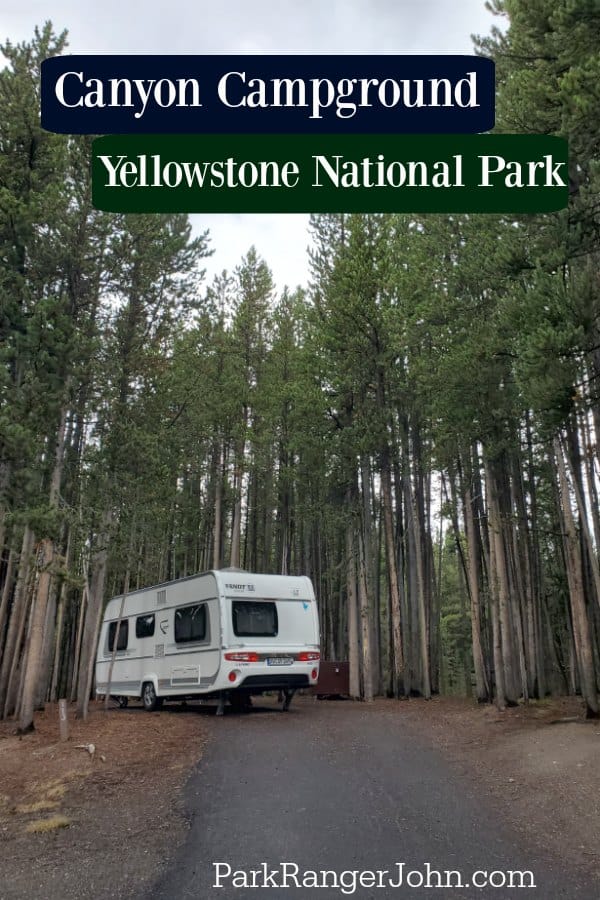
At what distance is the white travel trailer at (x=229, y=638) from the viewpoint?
12.4 metres

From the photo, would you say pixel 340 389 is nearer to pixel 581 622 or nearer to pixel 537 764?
pixel 581 622

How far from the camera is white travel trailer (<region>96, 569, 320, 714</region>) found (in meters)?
12.4

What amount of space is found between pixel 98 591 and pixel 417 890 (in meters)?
12.4

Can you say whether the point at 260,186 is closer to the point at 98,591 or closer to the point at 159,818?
the point at 159,818

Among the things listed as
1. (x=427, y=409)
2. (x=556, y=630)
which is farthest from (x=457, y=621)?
(x=427, y=409)

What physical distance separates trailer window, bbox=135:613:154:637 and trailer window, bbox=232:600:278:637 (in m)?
3.35

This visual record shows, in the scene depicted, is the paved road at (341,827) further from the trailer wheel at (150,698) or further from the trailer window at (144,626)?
the trailer window at (144,626)

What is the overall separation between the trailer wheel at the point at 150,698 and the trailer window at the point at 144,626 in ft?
3.80

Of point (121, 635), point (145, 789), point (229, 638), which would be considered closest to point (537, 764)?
point (145, 789)

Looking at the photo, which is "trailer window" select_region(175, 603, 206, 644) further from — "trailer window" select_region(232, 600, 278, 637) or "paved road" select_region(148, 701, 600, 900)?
"paved road" select_region(148, 701, 600, 900)

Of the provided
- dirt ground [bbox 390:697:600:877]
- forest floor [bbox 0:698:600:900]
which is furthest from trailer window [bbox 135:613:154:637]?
dirt ground [bbox 390:697:600:877]

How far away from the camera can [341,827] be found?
5.45 meters

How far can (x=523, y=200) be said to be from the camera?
729cm

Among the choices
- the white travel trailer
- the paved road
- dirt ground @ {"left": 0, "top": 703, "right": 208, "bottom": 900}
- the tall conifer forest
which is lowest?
dirt ground @ {"left": 0, "top": 703, "right": 208, "bottom": 900}
